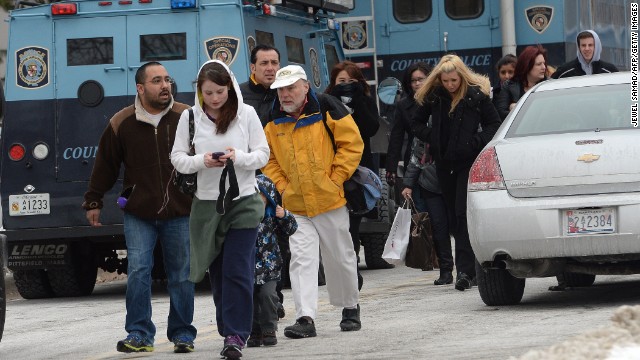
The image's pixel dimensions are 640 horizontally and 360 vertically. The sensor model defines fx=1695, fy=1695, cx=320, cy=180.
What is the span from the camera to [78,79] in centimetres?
1443

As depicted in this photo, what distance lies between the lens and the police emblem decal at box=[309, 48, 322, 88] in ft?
50.8

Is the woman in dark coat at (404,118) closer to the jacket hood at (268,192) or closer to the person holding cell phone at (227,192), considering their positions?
the jacket hood at (268,192)

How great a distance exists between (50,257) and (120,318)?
2.01m

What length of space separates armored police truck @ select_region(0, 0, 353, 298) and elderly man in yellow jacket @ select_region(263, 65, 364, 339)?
12.5 feet

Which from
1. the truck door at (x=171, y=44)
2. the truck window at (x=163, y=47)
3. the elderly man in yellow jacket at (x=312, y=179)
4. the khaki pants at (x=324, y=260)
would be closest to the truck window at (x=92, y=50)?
the truck door at (x=171, y=44)

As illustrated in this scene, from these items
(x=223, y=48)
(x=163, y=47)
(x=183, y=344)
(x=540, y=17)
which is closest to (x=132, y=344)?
(x=183, y=344)

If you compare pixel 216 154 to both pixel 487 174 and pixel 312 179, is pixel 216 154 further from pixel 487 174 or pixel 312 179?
pixel 487 174

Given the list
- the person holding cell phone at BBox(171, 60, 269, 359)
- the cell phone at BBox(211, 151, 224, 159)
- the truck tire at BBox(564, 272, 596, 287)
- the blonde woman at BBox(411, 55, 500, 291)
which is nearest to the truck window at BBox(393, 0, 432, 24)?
→ the blonde woman at BBox(411, 55, 500, 291)

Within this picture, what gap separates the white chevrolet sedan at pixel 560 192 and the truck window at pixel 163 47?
12.9 ft

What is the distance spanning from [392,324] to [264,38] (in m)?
4.62

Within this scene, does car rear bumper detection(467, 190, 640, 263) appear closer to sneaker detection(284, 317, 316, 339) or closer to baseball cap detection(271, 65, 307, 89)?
sneaker detection(284, 317, 316, 339)

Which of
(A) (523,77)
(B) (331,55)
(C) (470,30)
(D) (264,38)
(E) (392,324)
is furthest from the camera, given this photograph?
(C) (470,30)

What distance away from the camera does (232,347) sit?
887cm

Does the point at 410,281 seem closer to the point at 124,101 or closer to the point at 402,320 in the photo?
the point at 124,101
